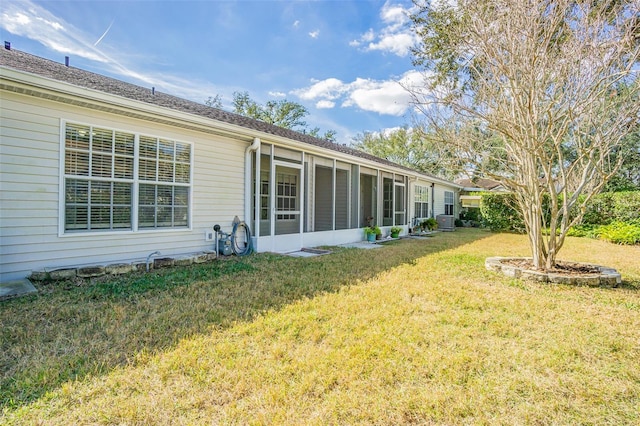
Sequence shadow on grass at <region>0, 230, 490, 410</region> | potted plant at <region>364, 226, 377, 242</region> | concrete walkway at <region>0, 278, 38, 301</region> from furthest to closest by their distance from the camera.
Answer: potted plant at <region>364, 226, 377, 242</region>
concrete walkway at <region>0, 278, 38, 301</region>
shadow on grass at <region>0, 230, 490, 410</region>

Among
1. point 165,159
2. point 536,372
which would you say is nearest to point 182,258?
point 165,159

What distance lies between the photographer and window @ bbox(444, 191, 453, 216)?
2066 centimetres

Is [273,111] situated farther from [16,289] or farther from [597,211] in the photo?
[16,289]

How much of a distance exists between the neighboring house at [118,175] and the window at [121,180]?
0.02 metres

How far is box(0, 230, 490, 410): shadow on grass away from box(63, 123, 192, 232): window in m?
1.11

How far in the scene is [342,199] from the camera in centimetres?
1095

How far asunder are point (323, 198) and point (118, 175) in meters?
6.57

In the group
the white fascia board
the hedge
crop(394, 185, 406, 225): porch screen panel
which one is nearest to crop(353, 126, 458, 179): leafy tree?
the hedge

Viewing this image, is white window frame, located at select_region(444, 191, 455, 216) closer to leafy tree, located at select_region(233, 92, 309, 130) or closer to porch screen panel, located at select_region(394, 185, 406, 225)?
porch screen panel, located at select_region(394, 185, 406, 225)

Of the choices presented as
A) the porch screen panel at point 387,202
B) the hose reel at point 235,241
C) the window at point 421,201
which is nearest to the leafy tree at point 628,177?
the window at point 421,201

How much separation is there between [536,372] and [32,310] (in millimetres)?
5214

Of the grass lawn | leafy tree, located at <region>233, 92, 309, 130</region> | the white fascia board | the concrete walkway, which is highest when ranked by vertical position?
leafy tree, located at <region>233, 92, 309, 130</region>

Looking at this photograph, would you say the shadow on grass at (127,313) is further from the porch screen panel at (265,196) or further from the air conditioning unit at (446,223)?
the air conditioning unit at (446,223)

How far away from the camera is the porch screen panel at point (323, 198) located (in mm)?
10672
